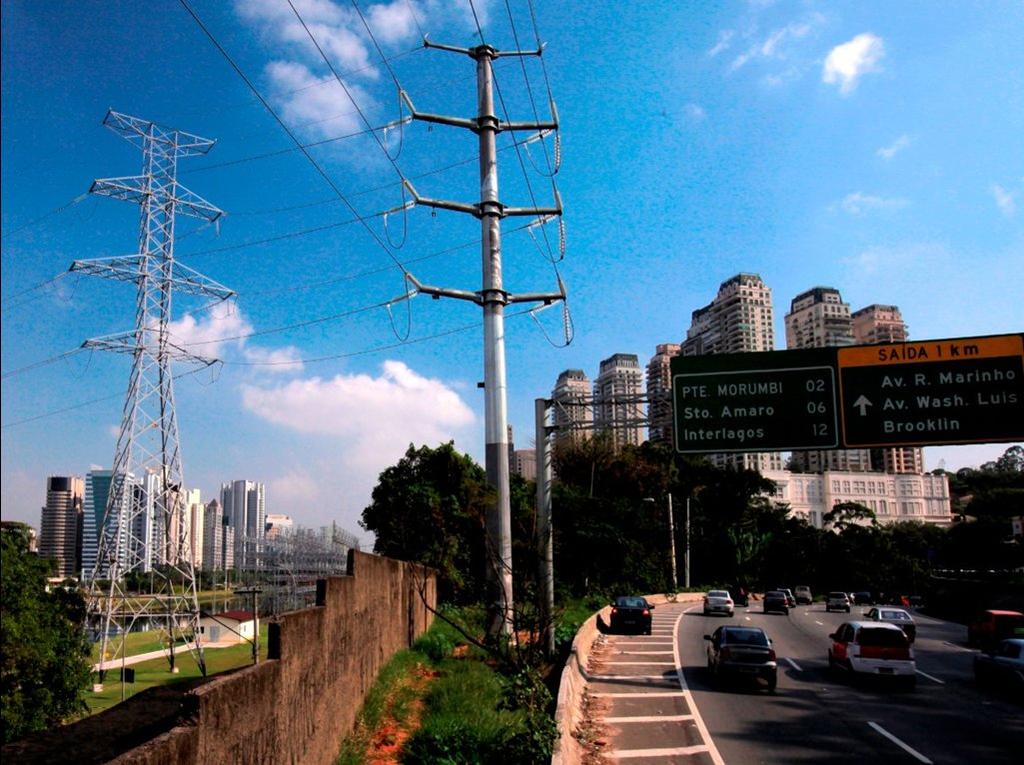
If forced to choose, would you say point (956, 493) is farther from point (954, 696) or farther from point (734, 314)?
point (954, 696)

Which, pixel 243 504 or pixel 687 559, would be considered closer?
pixel 687 559

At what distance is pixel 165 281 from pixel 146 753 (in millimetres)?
39088

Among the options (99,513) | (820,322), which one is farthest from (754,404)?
(820,322)

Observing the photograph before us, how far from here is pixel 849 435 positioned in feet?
66.8

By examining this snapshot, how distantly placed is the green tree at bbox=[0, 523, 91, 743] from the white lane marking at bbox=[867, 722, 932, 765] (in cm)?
1893

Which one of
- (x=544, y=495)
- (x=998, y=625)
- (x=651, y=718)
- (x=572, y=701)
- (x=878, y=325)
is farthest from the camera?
(x=878, y=325)

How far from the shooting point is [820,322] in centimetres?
10731

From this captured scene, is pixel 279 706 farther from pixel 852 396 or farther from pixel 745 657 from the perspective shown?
pixel 852 396

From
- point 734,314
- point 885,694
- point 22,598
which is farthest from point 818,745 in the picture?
point 734,314

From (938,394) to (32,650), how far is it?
73.7 feet

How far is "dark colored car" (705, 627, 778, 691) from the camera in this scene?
830 inches

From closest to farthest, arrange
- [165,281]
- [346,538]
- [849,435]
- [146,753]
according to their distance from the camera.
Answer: [146,753] < [849,435] < [346,538] < [165,281]

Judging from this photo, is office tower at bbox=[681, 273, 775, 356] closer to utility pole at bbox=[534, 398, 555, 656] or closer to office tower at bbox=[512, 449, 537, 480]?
office tower at bbox=[512, 449, 537, 480]

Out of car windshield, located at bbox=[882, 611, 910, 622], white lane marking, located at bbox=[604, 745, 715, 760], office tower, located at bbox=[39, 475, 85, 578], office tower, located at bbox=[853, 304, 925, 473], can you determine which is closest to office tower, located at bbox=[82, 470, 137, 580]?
office tower, located at bbox=[39, 475, 85, 578]
